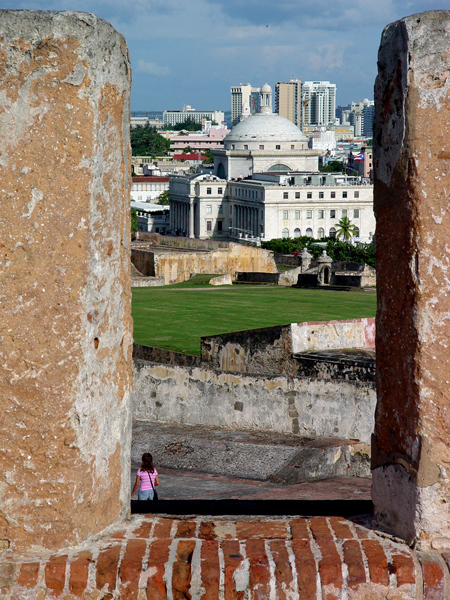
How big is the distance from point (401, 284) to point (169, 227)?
79.1 m

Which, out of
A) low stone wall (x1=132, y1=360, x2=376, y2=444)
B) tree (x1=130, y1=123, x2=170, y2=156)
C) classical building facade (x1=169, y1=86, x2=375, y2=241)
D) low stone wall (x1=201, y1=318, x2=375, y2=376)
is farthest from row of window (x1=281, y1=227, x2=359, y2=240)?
tree (x1=130, y1=123, x2=170, y2=156)

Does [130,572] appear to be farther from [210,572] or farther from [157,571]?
[210,572]

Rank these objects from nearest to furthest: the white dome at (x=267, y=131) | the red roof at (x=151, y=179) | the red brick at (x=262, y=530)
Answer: the red brick at (x=262, y=530) < the white dome at (x=267, y=131) < the red roof at (x=151, y=179)

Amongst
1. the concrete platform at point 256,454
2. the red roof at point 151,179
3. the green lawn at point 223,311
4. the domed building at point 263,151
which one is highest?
the domed building at point 263,151

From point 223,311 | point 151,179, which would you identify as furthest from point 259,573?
point 151,179

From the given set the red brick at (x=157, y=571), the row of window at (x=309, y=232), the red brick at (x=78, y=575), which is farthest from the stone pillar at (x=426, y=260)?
the row of window at (x=309, y=232)

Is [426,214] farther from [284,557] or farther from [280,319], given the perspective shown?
[280,319]

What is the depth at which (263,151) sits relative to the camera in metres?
86.1

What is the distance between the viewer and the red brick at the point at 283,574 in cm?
312

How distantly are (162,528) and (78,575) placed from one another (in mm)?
412

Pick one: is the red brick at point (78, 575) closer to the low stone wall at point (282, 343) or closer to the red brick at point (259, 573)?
the red brick at point (259, 573)

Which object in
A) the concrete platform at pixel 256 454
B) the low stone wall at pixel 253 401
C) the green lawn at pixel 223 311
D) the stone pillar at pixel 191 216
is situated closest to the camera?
the concrete platform at pixel 256 454

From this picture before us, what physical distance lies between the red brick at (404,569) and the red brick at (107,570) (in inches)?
39.4

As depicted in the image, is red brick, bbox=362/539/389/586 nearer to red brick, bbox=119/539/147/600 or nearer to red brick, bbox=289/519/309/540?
red brick, bbox=289/519/309/540
